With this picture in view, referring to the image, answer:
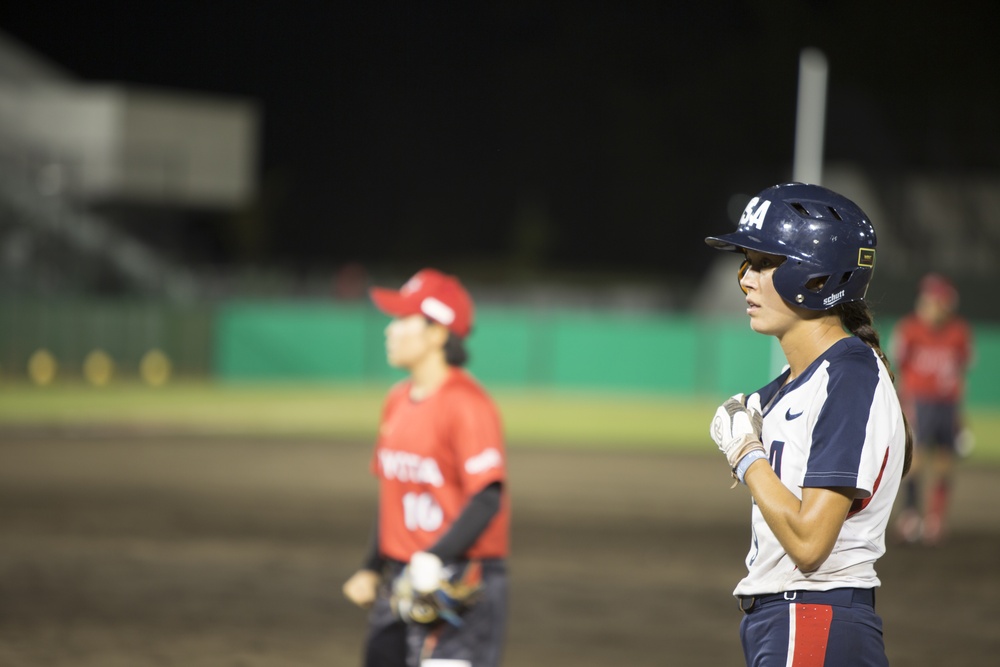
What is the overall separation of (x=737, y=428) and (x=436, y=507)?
2091 millimetres

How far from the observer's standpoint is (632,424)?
2614cm

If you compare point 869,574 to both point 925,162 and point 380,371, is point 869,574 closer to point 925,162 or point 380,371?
point 380,371

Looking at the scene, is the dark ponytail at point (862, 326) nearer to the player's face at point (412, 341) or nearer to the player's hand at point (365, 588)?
the player's face at point (412, 341)

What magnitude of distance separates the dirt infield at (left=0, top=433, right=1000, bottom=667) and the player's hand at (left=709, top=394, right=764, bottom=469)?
4812mm

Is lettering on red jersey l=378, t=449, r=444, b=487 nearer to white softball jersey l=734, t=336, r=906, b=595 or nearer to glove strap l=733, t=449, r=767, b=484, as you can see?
→ white softball jersey l=734, t=336, r=906, b=595

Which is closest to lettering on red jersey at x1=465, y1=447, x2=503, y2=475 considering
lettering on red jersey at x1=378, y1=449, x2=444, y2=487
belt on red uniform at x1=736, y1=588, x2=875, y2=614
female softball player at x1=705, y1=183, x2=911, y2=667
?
lettering on red jersey at x1=378, y1=449, x2=444, y2=487

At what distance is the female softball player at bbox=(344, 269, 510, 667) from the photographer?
4.95 metres

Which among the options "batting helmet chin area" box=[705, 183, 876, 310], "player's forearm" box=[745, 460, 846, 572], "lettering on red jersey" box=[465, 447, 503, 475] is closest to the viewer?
"player's forearm" box=[745, 460, 846, 572]

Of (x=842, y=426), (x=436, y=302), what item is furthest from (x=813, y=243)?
(x=436, y=302)

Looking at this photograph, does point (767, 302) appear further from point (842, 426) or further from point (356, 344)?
point (356, 344)

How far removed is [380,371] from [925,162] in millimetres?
19133

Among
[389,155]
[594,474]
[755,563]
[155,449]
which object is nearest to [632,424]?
[594,474]

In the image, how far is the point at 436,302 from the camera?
5.42 meters

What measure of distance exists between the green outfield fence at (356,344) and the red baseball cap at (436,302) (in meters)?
27.8
